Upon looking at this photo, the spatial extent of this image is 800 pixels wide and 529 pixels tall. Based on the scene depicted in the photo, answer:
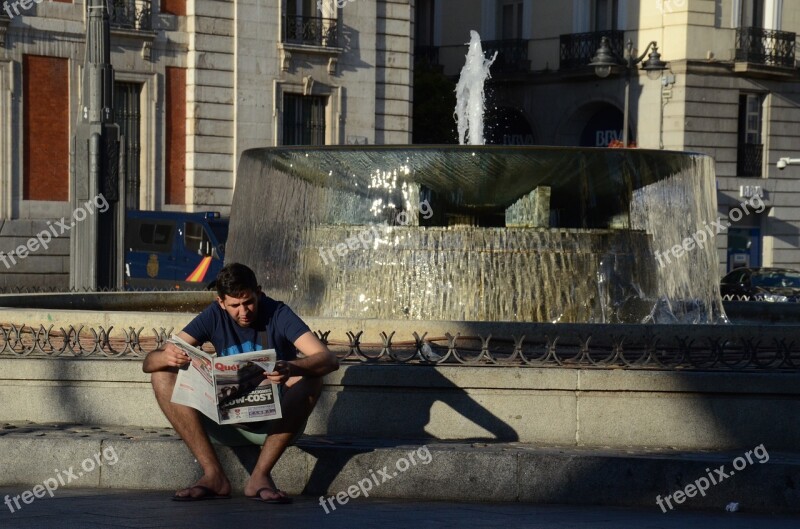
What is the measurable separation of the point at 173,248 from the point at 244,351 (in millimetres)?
23770

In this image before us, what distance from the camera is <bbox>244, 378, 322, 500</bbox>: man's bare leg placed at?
8461 mm

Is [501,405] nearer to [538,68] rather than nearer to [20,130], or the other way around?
[20,130]

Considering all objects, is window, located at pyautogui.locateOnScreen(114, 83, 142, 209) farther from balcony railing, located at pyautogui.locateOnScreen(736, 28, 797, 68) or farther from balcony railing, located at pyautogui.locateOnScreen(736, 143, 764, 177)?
balcony railing, located at pyautogui.locateOnScreen(736, 143, 764, 177)

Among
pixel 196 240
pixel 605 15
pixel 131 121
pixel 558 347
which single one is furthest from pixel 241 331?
pixel 605 15

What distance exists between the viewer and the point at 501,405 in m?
9.26

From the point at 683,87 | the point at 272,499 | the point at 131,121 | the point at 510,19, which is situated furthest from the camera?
the point at 510,19

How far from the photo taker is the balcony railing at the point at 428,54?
149 ft

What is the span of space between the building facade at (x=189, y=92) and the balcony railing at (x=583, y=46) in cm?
651

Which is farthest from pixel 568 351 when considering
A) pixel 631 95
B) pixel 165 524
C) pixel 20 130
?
pixel 631 95

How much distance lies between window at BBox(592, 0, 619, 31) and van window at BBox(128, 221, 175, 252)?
50.6 feet

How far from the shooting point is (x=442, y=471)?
8.77m

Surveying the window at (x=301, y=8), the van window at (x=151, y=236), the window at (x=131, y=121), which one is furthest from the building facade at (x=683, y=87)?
the van window at (x=151, y=236)

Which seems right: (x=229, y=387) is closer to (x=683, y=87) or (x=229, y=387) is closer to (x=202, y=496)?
(x=202, y=496)

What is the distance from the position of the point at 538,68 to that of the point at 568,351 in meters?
34.5
